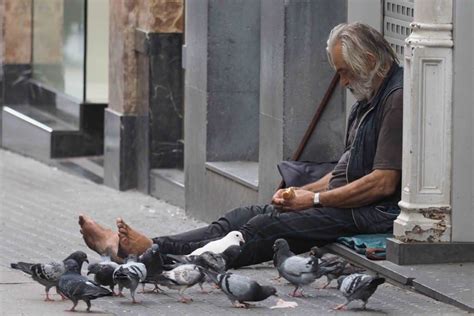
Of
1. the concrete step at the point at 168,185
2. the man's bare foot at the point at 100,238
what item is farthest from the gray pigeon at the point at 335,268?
the concrete step at the point at 168,185

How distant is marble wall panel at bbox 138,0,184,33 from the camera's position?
43.8ft

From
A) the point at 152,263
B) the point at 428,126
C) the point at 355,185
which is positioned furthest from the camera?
the point at 355,185

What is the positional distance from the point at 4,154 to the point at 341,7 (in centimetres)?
688

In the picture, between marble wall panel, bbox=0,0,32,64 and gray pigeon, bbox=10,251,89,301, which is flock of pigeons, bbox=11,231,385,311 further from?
marble wall panel, bbox=0,0,32,64

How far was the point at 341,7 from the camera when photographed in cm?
1053

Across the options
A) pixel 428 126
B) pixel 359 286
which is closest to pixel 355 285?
pixel 359 286

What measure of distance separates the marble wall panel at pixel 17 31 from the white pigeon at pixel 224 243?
28.0 ft

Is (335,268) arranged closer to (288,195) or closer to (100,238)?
(288,195)

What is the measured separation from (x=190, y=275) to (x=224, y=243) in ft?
2.56

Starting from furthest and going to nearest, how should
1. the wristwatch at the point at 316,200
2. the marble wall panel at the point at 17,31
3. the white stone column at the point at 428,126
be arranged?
the marble wall panel at the point at 17,31
the wristwatch at the point at 316,200
the white stone column at the point at 428,126

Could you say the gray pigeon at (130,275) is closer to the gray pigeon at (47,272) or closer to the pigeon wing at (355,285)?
the gray pigeon at (47,272)

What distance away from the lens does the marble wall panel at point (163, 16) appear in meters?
13.3

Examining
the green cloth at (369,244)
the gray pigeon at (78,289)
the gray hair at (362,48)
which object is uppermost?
the gray hair at (362,48)

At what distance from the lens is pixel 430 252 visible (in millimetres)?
9125
